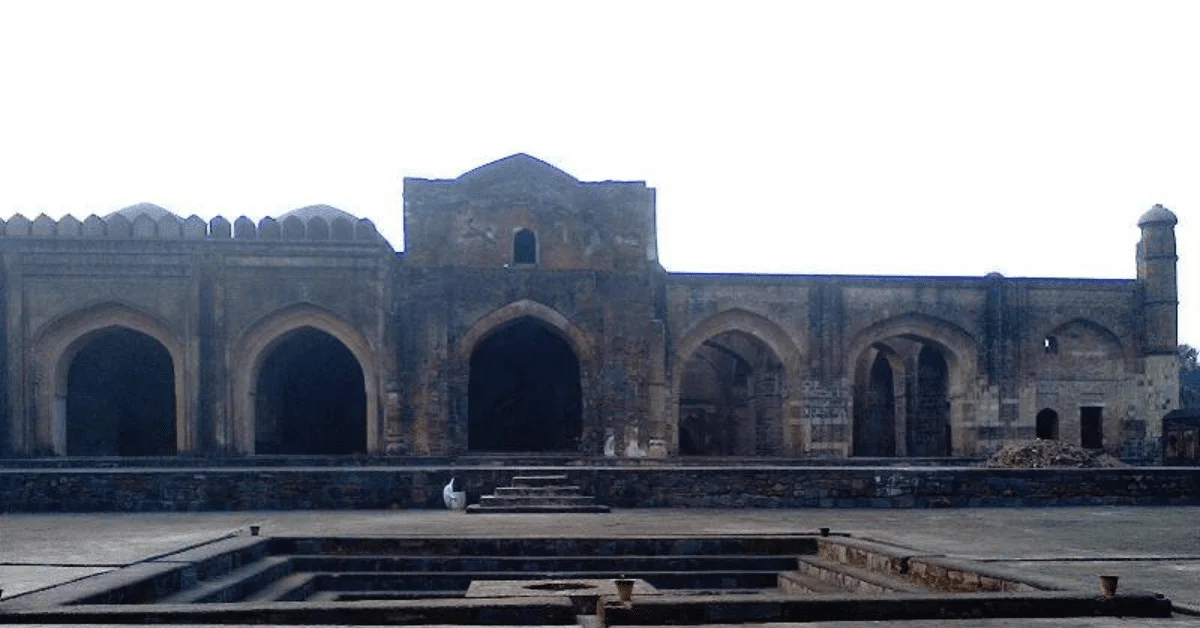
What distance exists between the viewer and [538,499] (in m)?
12.0

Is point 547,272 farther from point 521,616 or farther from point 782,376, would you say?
point 521,616

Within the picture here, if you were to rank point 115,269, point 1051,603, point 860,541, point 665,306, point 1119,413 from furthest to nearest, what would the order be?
point 1119,413, point 665,306, point 115,269, point 860,541, point 1051,603

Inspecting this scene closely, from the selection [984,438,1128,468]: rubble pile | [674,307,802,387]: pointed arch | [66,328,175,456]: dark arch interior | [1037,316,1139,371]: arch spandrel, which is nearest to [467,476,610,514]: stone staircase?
[984,438,1128,468]: rubble pile

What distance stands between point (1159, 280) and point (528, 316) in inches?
498

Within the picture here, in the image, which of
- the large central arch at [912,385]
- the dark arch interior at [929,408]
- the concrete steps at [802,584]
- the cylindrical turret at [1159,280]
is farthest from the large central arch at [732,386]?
the concrete steps at [802,584]

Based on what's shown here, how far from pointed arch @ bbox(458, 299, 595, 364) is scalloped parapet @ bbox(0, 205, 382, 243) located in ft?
7.84

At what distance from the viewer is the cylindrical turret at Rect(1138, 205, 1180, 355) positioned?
22.4 m

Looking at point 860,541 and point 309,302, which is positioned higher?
point 309,302

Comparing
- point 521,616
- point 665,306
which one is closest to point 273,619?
point 521,616

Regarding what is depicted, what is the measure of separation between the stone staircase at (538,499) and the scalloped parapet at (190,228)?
8.80 meters

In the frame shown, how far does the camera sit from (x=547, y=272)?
67.4 feet

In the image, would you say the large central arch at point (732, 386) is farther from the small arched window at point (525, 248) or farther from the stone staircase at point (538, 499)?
the stone staircase at point (538, 499)

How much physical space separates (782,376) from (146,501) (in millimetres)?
13395

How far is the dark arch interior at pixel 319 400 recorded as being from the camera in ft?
76.2
